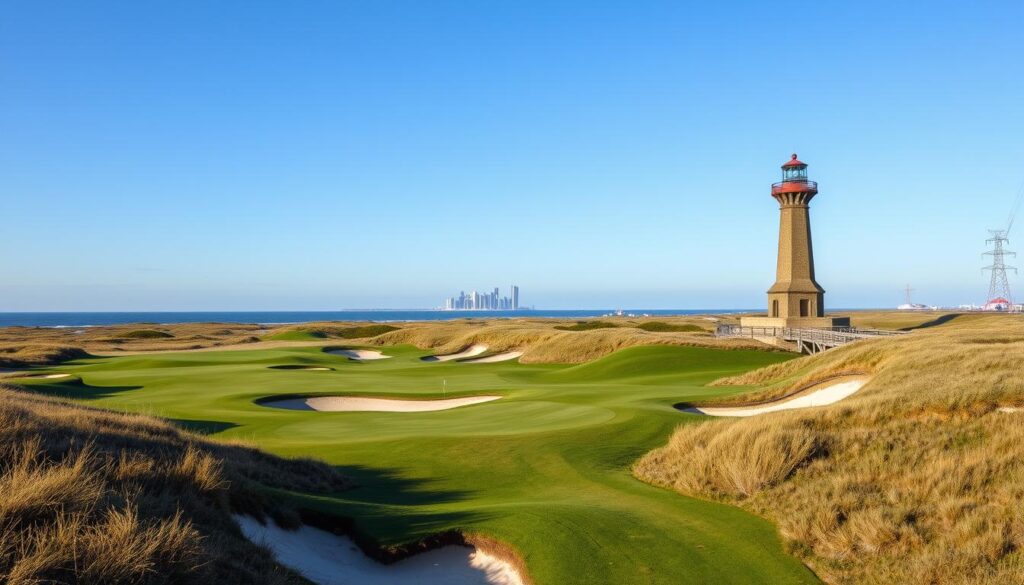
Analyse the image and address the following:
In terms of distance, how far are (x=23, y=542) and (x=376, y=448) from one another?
11.2 m

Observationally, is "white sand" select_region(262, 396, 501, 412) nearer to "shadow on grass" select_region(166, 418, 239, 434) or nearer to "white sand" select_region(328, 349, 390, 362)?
"shadow on grass" select_region(166, 418, 239, 434)

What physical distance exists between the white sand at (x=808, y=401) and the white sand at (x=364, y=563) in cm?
1294

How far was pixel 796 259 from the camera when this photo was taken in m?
50.8

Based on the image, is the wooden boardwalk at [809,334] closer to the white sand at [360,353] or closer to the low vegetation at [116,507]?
the white sand at [360,353]

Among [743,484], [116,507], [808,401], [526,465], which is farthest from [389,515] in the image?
[808,401]

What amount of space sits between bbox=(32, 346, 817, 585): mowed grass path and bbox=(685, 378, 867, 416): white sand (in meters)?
1.53

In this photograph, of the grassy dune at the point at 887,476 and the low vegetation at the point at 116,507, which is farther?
the grassy dune at the point at 887,476

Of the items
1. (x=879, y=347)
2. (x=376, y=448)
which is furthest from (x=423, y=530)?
(x=879, y=347)

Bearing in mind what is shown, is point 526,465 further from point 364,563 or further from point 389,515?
point 364,563

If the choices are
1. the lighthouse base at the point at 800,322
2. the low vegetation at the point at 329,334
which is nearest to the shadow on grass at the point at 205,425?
the lighthouse base at the point at 800,322

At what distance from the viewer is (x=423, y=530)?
9641mm

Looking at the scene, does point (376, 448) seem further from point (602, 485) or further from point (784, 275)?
point (784, 275)

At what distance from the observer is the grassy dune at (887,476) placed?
8.54 meters

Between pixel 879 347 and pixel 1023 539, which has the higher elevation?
pixel 879 347
